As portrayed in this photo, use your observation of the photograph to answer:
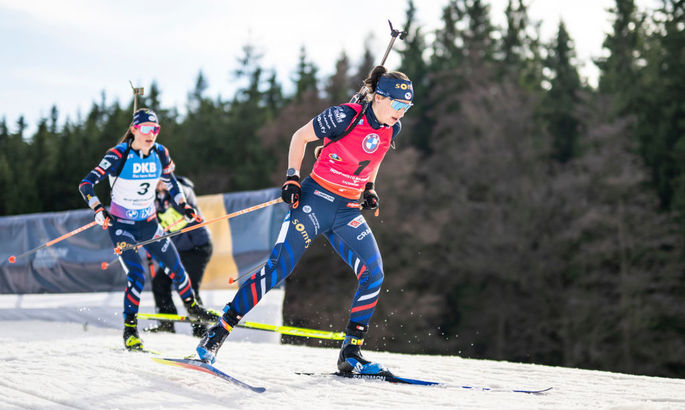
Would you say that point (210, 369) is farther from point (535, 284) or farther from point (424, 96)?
point (424, 96)

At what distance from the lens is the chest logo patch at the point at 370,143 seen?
4.36m

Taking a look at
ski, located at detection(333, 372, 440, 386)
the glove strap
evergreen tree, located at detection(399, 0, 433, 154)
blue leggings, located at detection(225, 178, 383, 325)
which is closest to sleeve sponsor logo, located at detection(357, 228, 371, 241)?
blue leggings, located at detection(225, 178, 383, 325)

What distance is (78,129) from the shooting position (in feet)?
119

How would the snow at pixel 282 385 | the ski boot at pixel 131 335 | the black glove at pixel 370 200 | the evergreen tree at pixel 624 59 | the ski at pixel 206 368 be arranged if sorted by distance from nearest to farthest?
the snow at pixel 282 385 → the ski at pixel 206 368 → the black glove at pixel 370 200 → the ski boot at pixel 131 335 → the evergreen tree at pixel 624 59

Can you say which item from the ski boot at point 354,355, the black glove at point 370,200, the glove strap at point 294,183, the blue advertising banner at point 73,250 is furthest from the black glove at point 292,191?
the blue advertising banner at point 73,250

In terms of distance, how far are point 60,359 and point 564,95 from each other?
32777 mm

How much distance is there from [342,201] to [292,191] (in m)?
0.38

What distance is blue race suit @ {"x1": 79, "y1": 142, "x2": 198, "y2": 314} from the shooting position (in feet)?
18.5

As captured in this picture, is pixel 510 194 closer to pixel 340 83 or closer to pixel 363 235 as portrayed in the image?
pixel 340 83

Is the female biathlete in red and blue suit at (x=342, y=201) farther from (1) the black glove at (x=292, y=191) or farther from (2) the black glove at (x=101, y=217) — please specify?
(2) the black glove at (x=101, y=217)

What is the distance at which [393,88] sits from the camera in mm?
4344

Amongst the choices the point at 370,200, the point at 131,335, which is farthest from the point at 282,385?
the point at 131,335

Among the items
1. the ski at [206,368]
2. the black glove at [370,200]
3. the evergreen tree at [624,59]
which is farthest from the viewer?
the evergreen tree at [624,59]

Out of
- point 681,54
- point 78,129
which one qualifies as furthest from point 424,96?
point 78,129
